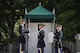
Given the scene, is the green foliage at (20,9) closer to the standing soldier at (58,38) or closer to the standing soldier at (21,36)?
the standing soldier at (58,38)

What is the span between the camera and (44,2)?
21.1m

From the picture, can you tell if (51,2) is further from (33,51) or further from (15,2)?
(33,51)

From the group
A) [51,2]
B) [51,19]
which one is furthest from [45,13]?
[51,2]

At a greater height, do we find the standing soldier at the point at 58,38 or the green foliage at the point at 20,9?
the green foliage at the point at 20,9

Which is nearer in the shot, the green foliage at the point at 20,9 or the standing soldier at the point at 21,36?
the standing soldier at the point at 21,36

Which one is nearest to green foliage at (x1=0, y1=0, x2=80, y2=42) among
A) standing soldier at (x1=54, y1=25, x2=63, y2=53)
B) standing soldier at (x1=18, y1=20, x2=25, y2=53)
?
standing soldier at (x1=54, y1=25, x2=63, y2=53)

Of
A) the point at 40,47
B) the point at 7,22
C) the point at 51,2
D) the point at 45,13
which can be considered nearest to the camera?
the point at 40,47

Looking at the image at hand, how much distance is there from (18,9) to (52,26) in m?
8.62

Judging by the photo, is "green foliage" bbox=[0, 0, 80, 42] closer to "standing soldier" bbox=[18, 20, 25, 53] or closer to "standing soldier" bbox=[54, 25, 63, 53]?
"standing soldier" bbox=[54, 25, 63, 53]

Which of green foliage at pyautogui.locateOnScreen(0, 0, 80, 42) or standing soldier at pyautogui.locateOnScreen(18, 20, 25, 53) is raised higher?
green foliage at pyautogui.locateOnScreen(0, 0, 80, 42)

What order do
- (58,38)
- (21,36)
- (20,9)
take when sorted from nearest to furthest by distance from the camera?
(58,38) → (21,36) → (20,9)

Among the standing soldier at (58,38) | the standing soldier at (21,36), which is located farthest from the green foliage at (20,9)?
the standing soldier at (21,36)

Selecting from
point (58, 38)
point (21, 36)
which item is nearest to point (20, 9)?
point (21, 36)

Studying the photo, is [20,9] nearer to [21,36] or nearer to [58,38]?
[21,36]
